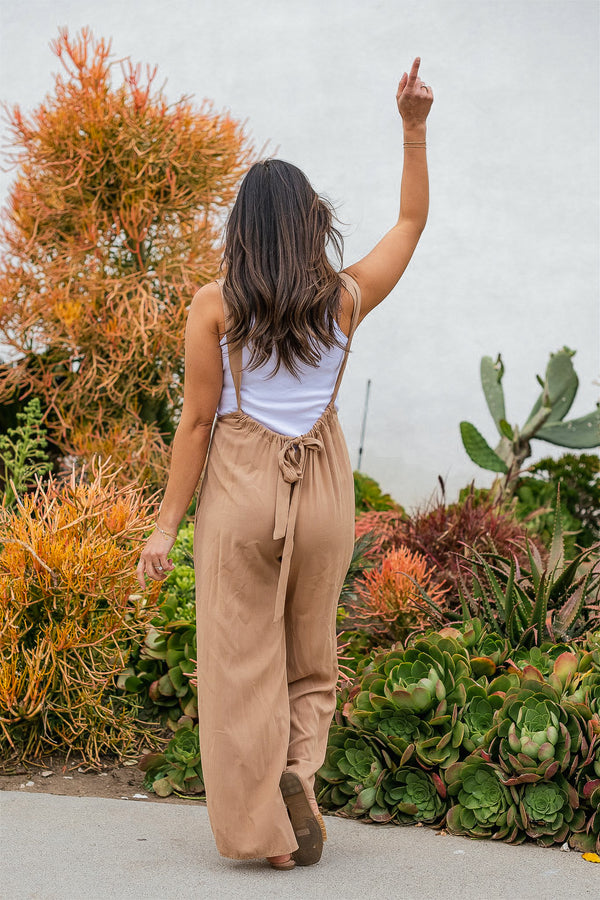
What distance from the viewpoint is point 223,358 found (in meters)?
2.31

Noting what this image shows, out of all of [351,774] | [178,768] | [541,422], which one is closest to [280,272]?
[351,774]

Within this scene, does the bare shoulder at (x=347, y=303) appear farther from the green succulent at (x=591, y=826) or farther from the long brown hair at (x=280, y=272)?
the green succulent at (x=591, y=826)

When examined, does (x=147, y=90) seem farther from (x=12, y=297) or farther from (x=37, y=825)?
(x=37, y=825)

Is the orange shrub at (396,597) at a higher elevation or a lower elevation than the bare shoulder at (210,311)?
lower

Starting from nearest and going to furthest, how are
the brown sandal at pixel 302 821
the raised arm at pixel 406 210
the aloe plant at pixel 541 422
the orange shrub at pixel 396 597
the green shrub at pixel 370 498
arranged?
the brown sandal at pixel 302 821
the raised arm at pixel 406 210
the orange shrub at pixel 396 597
the green shrub at pixel 370 498
the aloe plant at pixel 541 422

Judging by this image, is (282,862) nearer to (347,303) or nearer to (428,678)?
(428,678)

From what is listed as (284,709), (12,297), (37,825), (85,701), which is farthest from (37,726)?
(12,297)

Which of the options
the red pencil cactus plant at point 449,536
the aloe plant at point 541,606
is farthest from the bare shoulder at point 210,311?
the red pencil cactus plant at point 449,536

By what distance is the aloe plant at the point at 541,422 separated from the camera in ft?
22.9

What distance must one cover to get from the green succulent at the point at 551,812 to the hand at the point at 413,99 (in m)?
1.91

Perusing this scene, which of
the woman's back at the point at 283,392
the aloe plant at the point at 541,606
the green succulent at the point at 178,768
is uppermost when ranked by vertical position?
the woman's back at the point at 283,392

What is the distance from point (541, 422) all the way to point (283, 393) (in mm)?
5188

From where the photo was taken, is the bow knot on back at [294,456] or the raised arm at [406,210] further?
the raised arm at [406,210]

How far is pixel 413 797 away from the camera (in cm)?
281
